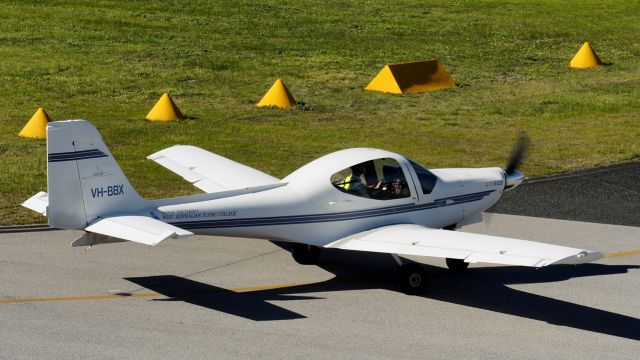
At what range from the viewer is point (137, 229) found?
51.3ft

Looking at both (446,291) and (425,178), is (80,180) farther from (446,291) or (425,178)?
(446,291)

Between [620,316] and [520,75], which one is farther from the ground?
[520,75]

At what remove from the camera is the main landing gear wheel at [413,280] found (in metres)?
17.3

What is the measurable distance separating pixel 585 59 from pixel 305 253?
2362cm

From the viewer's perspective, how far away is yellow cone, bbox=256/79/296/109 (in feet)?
107

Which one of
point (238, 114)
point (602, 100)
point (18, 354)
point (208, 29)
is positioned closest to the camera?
point (18, 354)

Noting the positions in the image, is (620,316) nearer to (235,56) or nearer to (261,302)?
(261,302)

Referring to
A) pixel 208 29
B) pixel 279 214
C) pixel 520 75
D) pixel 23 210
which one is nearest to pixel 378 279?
pixel 279 214

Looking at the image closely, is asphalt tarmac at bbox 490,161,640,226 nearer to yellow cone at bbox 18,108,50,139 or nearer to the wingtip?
the wingtip

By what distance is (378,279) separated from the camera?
1828 cm

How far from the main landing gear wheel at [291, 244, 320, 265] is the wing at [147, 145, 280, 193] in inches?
53.2

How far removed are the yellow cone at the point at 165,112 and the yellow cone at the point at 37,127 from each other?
3.20 m

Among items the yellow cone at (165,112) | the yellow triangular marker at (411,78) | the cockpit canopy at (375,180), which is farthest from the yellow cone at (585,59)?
the cockpit canopy at (375,180)

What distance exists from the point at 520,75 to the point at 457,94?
13.2ft
